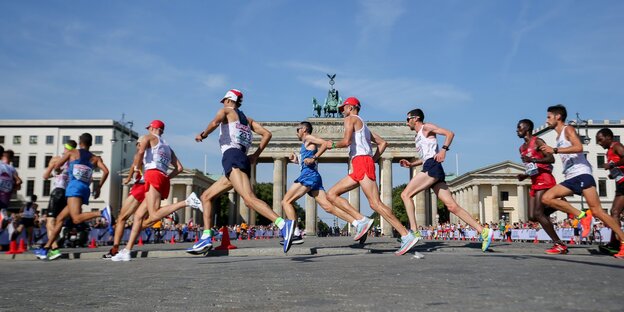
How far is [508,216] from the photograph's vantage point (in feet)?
251

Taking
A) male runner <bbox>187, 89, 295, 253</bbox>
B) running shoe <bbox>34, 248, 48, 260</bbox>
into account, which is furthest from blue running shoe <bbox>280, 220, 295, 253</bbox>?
running shoe <bbox>34, 248, 48, 260</bbox>

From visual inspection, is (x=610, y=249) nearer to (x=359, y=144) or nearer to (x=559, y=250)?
(x=559, y=250)

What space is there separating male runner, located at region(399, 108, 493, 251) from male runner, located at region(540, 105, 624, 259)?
1204mm

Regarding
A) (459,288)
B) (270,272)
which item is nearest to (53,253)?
(270,272)

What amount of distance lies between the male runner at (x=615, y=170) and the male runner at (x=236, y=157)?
5644 millimetres

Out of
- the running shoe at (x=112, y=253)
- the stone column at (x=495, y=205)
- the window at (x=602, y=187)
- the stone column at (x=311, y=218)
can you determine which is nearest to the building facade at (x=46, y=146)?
the stone column at (x=311, y=218)

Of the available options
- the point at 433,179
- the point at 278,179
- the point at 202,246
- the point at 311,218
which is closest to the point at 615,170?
the point at 433,179

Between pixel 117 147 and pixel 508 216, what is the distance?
5811 centimetres

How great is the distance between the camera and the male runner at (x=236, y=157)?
727cm

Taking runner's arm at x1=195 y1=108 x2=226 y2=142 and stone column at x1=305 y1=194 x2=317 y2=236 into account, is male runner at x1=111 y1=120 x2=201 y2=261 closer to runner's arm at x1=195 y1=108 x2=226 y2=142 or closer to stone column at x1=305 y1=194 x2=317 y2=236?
runner's arm at x1=195 y1=108 x2=226 y2=142

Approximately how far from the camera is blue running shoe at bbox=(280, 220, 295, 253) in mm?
7047

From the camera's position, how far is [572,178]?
872 cm

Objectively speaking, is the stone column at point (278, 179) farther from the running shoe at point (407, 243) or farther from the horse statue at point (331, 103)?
the running shoe at point (407, 243)

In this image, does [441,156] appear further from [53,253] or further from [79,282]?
[53,253]
